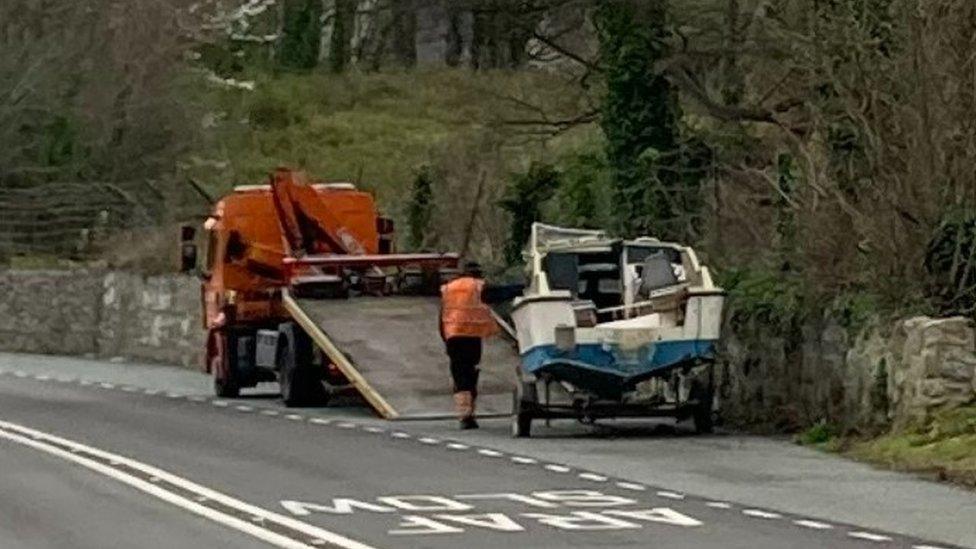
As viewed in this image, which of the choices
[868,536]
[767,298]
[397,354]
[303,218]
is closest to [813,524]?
[868,536]

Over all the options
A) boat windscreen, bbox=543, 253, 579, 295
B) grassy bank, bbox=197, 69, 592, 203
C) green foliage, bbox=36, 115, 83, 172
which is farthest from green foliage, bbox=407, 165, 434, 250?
boat windscreen, bbox=543, 253, 579, 295

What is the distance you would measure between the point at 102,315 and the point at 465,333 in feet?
77.4

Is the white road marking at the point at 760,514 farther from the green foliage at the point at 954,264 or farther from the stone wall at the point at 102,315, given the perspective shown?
the stone wall at the point at 102,315

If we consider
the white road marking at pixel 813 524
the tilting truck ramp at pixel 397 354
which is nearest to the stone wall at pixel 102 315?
the tilting truck ramp at pixel 397 354

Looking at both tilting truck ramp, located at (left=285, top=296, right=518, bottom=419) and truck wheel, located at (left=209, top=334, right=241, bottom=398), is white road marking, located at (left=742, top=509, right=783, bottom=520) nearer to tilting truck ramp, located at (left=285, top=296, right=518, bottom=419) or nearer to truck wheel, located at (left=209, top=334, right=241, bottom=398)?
tilting truck ramp, located at (left=285, top=296, right=518, bottom=419)

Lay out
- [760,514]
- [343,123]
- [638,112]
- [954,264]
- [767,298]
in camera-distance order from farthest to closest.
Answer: [343,123] → [638,112] → [767,298] → [954,264] → [760,514]

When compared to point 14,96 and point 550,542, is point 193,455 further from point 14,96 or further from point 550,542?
point 14,96

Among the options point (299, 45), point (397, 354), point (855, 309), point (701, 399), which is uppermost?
point (299, 45)

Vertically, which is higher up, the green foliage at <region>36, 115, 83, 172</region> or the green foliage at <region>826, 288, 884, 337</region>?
the green foliage at <region>36, 115, 83, 172</region>

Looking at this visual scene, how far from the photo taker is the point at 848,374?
25.7 meters

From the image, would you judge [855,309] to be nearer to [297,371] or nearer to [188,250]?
[297,371]

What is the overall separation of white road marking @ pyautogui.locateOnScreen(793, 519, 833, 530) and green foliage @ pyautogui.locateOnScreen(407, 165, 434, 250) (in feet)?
83.7

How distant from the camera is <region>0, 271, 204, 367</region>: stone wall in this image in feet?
152

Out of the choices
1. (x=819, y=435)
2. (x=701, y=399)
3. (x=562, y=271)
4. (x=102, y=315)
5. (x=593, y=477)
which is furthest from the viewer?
(x=102, y=315)
